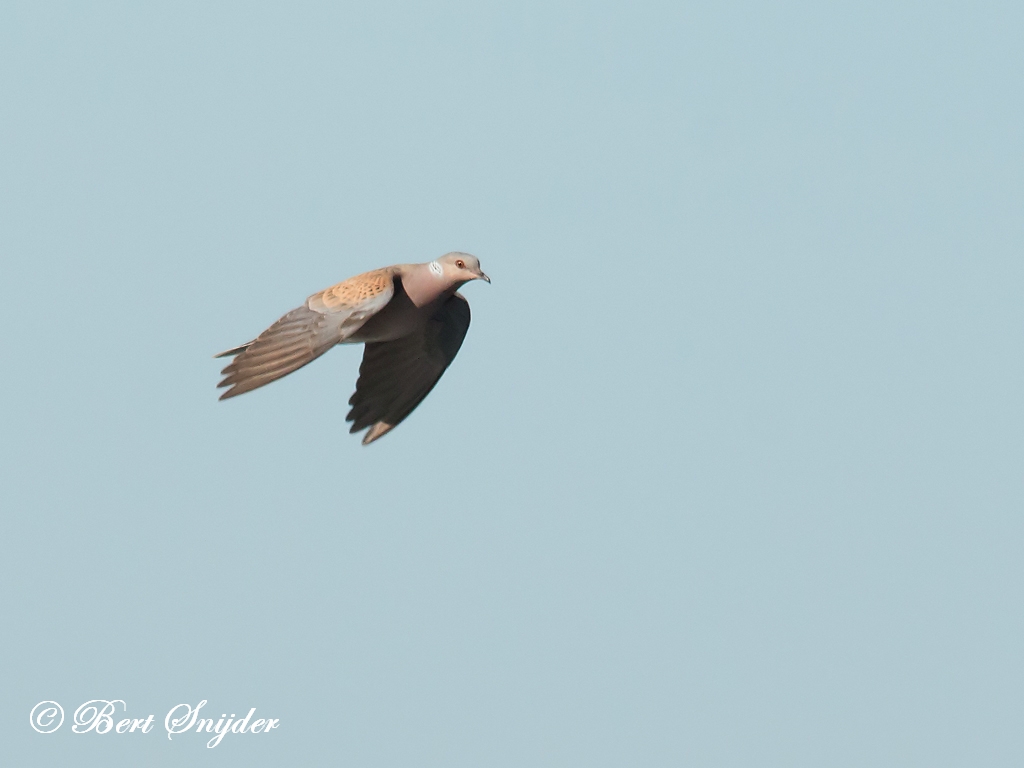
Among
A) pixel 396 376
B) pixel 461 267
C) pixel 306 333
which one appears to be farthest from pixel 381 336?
pixel 306 333

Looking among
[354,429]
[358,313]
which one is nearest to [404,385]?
[354,429]

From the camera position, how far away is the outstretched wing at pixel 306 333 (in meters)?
14.0

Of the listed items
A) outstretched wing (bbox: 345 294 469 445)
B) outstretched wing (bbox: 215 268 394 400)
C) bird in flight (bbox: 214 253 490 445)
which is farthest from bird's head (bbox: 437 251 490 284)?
outstretched wing (bbox: 345 294 469 445)

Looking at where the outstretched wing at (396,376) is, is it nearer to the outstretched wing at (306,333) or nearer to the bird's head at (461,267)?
the bird's head at (461,267)

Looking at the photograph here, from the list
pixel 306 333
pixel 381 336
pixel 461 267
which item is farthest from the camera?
pixel 381 336

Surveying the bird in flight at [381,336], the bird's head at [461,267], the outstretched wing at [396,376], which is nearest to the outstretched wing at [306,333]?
the bird in flight at [381,336]

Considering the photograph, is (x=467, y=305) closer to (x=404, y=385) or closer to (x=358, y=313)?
(x=404, y=385)

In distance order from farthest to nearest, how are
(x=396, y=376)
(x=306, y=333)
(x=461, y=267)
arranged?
(x=396, y=376) < (x=461, y=267) < (x=306, y=333)

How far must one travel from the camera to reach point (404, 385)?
1664 cm

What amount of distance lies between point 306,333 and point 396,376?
228 cm

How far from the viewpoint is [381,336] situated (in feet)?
52.2

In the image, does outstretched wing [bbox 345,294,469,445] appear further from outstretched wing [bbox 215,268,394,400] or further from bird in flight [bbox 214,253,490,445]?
outstretched wing [bbox 215,268,394,400]

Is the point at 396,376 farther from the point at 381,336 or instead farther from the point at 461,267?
the point at 461,267

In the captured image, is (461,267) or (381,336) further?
(381,336)
